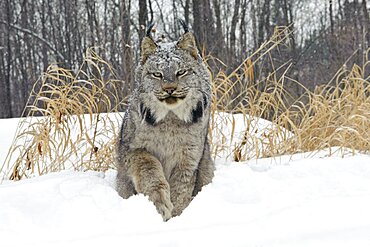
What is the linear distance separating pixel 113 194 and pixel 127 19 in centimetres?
645

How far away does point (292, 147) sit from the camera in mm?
3912

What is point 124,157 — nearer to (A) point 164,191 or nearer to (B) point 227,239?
(A) point 164,191

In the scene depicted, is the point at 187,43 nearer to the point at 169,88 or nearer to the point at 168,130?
the point at 169,88

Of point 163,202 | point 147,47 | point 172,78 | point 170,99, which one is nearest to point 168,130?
point 170,99

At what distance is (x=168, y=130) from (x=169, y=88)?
0.22m

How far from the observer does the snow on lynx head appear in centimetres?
243

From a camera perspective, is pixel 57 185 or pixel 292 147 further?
pixel 292 147

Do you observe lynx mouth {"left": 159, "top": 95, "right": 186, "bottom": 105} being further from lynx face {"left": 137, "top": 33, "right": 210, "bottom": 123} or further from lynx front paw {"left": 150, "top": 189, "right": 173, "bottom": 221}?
lynx front paw {"left": 150, "top": 189, "right": 173, "bottom": 221}

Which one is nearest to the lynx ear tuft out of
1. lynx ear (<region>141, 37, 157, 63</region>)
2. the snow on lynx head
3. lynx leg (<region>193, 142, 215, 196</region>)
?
the snow on lynx head

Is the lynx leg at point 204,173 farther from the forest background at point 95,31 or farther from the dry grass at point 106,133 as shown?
the forest background at point 95,31

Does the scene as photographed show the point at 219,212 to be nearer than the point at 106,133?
Yes

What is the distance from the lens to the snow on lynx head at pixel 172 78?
95.7 inches

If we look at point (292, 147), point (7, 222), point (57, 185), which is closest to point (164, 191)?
point (57, 185)

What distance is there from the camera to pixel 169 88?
2398mm
